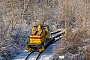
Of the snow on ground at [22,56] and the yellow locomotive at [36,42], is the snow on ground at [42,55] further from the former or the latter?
the yellow locomotive at [36,42]

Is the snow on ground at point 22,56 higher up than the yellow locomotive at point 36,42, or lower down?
lower down

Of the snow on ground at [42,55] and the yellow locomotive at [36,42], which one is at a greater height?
the yellow locomotive at [36,42]

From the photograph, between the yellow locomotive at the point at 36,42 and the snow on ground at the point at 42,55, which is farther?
the yellow locomotive at the point at 36,42

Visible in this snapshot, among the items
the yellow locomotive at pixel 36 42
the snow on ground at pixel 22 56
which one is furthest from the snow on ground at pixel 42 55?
the yellow locomotive at pixel 36 42

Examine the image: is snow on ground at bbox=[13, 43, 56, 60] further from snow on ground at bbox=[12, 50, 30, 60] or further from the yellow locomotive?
the yellow locomotive

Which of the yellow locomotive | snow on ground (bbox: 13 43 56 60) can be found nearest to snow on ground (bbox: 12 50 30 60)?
snow on ground (bbox: 13 43 56 60)

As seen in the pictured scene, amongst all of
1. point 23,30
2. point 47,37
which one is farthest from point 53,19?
point 47,37

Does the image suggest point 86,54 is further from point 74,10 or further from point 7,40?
point 74,10

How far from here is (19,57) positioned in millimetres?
18984

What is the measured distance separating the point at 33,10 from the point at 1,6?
643 cm

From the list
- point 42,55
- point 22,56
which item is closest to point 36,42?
point 42,55

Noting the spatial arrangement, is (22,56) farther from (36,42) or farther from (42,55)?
(36,42)

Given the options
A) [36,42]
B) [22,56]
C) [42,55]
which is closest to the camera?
[22,56]

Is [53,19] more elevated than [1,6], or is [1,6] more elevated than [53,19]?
[1,6]
